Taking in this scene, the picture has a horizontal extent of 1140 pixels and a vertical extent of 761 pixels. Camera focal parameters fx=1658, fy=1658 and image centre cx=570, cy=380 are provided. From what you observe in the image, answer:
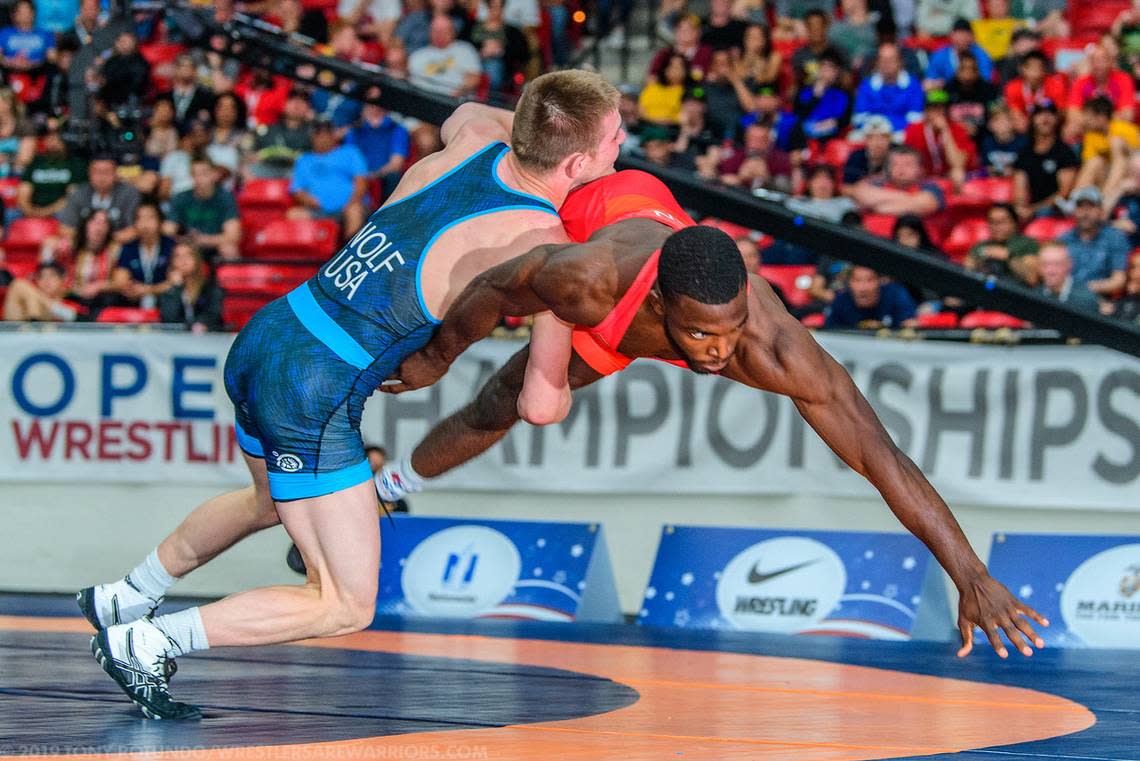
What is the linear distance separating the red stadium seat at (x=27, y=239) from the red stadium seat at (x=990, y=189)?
268 inches

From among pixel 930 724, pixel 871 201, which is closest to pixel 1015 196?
pixel 871 201

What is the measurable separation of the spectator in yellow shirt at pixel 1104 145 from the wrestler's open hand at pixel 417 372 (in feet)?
22.3

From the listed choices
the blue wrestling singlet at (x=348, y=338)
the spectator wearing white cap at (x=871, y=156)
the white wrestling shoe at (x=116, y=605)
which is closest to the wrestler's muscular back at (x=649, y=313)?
the blue wrestling singlet at (x=348, y=338)

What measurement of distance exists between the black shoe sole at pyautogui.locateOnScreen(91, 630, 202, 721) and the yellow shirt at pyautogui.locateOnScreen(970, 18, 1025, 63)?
30.9 feet

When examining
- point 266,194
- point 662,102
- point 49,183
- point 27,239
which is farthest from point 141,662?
point 49,183

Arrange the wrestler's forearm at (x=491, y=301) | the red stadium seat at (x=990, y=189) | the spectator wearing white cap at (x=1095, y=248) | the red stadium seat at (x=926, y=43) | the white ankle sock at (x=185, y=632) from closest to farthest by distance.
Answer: the wrestler's forearm at (x=491, y=301) → the white ankle sock at (x=185, y=632) → the spectator wearing white cap at (x=1095, y=248) → the red stadium seat at (x=990, y=189) → the red stadium seat at (x=926, y=43)

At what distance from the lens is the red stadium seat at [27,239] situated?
12.8 metres

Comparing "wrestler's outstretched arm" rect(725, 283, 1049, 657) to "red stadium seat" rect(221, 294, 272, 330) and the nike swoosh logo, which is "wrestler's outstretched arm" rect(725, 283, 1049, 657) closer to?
the nike swoosh logo

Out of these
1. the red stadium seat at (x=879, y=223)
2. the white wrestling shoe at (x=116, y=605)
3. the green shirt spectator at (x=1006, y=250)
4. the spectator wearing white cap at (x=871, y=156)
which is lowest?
the white wrestling shoe at (x=116, y=605)

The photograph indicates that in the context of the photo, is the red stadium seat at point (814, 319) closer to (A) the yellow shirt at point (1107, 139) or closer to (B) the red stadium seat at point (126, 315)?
(A) the yellow shirt at point (1107, 139)

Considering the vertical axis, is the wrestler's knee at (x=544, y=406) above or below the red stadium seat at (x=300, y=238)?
below

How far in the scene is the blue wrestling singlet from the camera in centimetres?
462

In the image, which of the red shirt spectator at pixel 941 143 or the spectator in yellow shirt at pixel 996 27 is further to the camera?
the spectator in yellow shirt at pixel 996 27

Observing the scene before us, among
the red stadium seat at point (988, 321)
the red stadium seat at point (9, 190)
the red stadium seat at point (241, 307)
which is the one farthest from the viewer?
the red stadium seat at point (9, 190)
